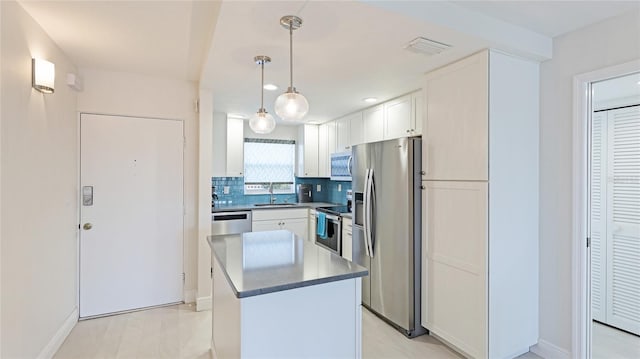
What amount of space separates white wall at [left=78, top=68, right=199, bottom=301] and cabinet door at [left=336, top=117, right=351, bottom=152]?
77.0 inches

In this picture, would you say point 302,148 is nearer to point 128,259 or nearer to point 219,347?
point 128,259

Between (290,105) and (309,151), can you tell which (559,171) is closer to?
(290,105)

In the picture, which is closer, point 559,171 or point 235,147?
point 559,171

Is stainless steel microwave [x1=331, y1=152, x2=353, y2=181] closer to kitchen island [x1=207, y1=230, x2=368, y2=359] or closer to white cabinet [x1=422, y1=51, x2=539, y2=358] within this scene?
white cabinet [x1=422, y1=51, x2=539, y2=358]

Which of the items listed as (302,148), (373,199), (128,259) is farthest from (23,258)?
(302,148)

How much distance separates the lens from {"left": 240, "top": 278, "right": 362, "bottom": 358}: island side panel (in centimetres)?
151

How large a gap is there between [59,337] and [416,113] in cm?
366

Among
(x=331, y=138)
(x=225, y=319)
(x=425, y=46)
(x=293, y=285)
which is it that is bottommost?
(x=225, y=319)

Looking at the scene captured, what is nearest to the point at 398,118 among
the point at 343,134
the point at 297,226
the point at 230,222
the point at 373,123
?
the point at 373,123

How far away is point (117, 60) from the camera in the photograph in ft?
9.52

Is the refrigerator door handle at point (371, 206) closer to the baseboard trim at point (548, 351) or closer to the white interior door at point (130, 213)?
the baseboard trim at point (548, 351)

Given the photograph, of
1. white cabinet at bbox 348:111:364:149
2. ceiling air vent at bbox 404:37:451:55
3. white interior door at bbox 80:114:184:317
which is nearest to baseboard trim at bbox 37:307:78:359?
white interior door at bbox 80:114:184:317

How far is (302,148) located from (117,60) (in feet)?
9.37

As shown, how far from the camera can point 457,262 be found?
8.05 feet
